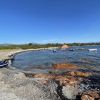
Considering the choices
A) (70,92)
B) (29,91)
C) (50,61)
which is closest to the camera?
(70,92)

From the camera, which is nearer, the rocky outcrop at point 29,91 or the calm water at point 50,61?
the rocky outcrop at point 29,91

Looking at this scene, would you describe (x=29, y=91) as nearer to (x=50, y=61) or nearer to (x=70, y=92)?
(x=70, y=92)

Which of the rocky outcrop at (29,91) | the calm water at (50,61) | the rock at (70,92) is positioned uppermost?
the rock at (70,92)

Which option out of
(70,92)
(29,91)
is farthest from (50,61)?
(70,92)

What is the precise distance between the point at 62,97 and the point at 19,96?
163 inches

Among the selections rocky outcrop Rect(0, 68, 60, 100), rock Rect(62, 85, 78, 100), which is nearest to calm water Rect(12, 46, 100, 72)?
rocky outcrop Rect(0, 68, 60, 100)

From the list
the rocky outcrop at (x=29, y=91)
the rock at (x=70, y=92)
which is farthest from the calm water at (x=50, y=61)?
the rock at (x=70, y=92)

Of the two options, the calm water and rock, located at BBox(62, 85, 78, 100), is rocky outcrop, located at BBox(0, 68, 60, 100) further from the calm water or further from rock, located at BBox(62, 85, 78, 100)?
the calm water

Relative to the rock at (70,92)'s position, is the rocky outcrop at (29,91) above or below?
below

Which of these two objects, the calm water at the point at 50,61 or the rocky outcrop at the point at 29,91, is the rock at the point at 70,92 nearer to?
the rocky outcrop at the point at 29,91

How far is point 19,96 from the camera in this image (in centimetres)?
1917

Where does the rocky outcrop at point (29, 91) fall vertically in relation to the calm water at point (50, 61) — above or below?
above

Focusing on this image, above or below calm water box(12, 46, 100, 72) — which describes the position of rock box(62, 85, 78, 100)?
above

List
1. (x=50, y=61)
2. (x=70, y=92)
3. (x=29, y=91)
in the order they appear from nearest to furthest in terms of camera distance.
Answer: (x=70, y=92) < (x=29, y=91) < (x=50, y=61)
